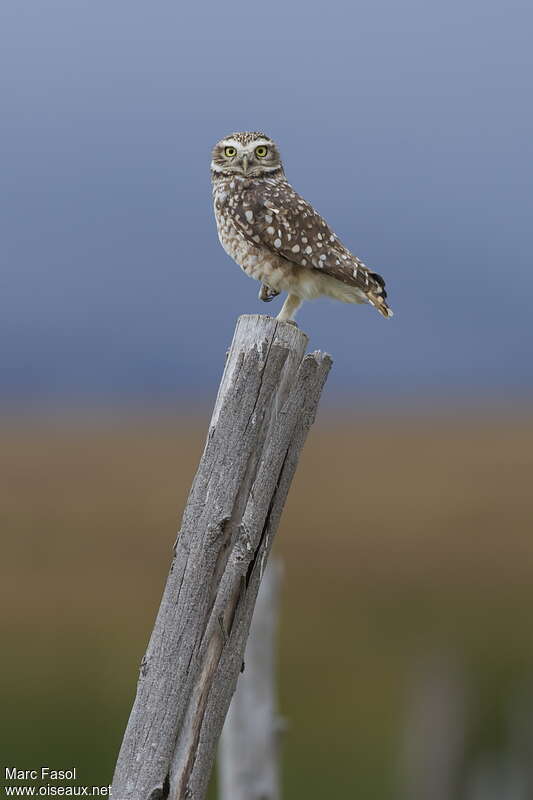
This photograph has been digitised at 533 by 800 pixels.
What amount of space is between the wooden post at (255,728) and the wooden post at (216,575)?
8.19 feet

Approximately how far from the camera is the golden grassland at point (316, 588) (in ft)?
37.6

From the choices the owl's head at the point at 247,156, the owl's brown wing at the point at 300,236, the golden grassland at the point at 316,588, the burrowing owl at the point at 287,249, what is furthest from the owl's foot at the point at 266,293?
the golden grassland at the point at 316,588

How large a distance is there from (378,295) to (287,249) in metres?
0.51

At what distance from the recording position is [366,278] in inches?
212

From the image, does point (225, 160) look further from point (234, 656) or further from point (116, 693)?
point (116, 693)

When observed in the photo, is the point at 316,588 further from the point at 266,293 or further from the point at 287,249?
the point at 287,249

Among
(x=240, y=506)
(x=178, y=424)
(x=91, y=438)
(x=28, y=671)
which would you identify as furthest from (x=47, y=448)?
(x=240, y=506)

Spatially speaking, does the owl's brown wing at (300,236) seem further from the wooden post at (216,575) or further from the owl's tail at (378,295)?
the wooden post at (216,575)

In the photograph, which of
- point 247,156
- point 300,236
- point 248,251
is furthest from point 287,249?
point 247,156

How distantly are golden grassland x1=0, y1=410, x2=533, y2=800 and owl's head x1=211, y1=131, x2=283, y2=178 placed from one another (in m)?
4.83

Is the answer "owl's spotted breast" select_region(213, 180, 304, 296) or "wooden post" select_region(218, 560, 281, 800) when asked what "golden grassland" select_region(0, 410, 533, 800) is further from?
"owl's spotted breast" select_region(213, 180, 304, 296)

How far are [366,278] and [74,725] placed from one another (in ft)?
25.3

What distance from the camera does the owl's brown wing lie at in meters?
5.35

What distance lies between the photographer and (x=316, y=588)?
15453 millimetres
